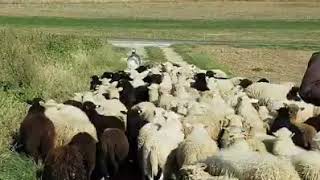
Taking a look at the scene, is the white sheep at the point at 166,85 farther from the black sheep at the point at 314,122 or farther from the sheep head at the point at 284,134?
the sheep head at the point at 284,134

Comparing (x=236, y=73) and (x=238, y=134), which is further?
(x=236, y=73)

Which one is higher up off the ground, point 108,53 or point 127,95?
point 127,95

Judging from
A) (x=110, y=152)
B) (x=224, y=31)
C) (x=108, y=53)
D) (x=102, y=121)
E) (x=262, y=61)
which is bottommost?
(x=224, y=31)

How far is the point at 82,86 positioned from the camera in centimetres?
1930

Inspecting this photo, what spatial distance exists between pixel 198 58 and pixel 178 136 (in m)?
20.0

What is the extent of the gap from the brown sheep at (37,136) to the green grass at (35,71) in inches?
8.8

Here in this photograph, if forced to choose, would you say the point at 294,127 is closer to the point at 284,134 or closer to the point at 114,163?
the point at 284,134

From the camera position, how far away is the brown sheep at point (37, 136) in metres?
11.2

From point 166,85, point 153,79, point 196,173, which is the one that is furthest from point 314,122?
point 153,79

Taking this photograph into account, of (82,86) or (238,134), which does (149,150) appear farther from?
(82,86)

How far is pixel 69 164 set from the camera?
965 cm

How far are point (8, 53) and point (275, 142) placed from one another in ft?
40.1

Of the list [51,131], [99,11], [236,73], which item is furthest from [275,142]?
[99,11]

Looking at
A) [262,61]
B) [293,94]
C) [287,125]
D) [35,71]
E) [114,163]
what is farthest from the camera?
[262,61]
